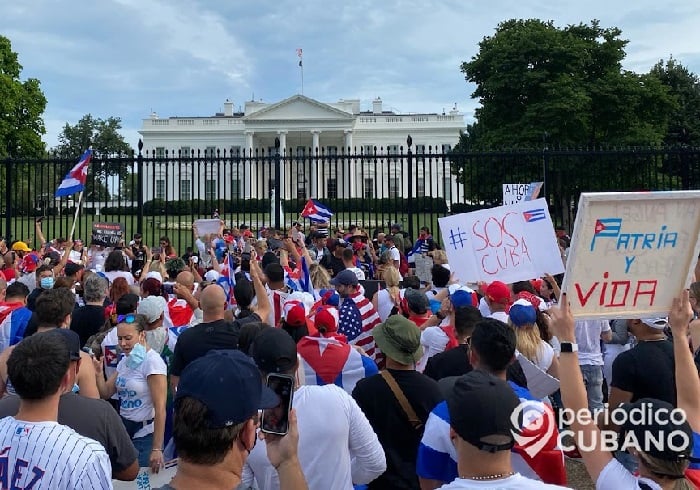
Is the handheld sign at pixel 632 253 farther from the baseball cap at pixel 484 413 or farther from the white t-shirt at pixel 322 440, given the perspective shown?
the white t-shirt at pixel 322 440

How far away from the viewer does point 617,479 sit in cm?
219

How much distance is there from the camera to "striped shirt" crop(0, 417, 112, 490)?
7.57ft

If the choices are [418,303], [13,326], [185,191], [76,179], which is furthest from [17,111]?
[418,303]

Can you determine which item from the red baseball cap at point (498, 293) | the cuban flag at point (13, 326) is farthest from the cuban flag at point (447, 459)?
the cuban flag at point (13, 326)

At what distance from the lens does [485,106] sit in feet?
119

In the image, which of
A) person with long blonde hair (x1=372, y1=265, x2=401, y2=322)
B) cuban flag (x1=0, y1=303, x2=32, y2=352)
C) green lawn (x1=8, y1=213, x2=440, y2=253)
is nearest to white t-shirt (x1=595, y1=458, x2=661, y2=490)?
person with long blonde hair (x1=372, y1=265, x2=401, y2=322)

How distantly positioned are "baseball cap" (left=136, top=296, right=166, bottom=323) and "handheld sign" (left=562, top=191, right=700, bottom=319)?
3.14m

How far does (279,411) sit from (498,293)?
11.6 ft

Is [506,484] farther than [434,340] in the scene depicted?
No

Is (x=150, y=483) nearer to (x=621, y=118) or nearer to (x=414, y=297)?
(x=414, y=297)

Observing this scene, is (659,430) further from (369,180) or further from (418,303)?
(369,180)

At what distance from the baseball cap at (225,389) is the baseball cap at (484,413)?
0.65 metres

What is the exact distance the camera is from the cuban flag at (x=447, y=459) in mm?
2715

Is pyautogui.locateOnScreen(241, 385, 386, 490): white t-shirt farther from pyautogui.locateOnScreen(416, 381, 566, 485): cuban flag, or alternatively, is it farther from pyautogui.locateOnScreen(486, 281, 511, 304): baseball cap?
pyautogui.locateOnScreen(486, 281, 511, 304): baseball cap
